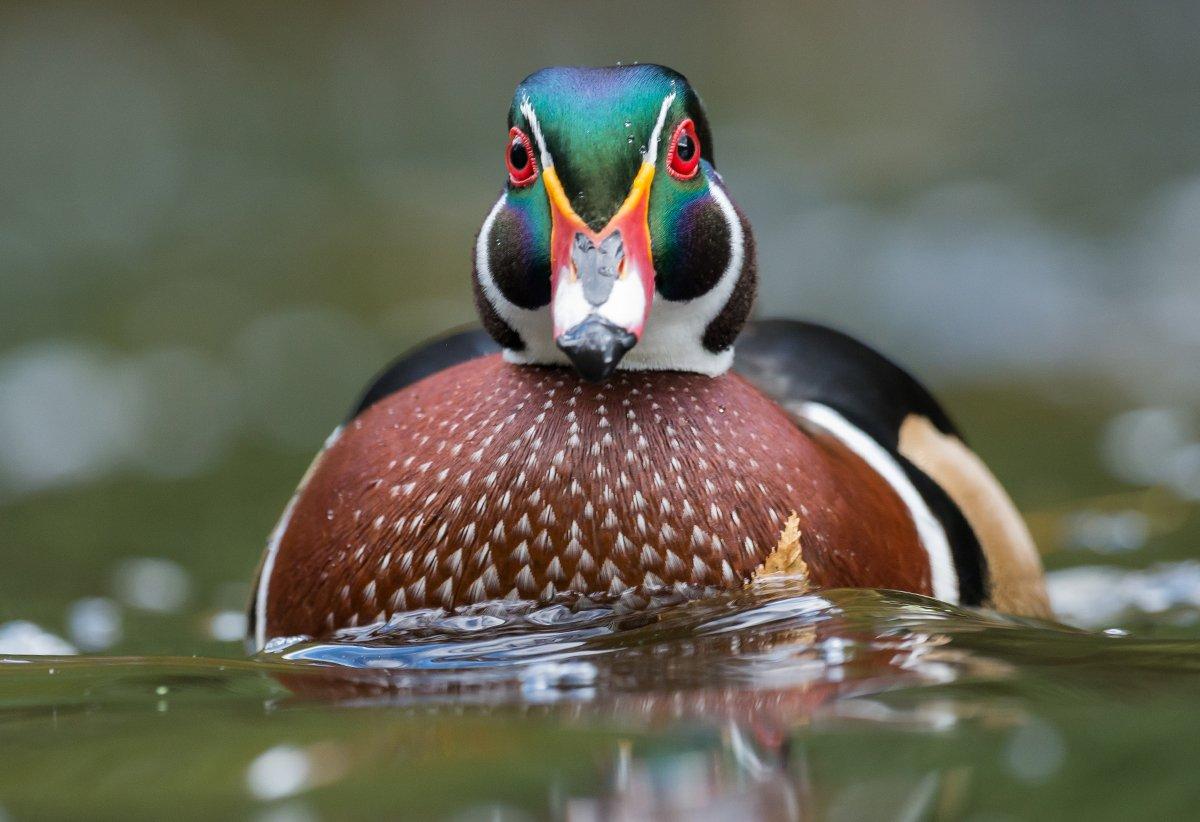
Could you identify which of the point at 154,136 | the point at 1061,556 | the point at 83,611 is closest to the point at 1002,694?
the point at 1061,556

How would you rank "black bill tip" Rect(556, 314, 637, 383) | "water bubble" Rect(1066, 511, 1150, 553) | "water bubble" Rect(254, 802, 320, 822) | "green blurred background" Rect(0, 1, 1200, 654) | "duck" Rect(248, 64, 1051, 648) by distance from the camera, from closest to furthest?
"water bubble" Rect(254, 802, 320, 822) < "black bill tip" Rect(556, 314, 637, 383) < "duck" Rect(248, 64, 1051, 648) < "water bubble" Rect(1066, 511, 1150, 553) < "green blurred background" Rect(0, 1, 1200, 654)

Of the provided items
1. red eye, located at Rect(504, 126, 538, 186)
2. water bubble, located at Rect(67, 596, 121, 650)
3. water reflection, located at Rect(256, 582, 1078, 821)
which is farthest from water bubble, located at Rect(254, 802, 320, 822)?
water bubble, located at Rect(67, 596, 121, 650)

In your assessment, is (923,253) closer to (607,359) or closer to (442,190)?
(442,190)

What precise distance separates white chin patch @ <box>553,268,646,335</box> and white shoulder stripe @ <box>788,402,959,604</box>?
0.77 metres

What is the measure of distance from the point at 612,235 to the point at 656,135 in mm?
192

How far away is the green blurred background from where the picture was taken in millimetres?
4777

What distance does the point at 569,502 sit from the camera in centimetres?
217

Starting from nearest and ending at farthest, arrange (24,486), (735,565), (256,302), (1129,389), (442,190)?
(735,565), (24,486), (1129,389), (256,302), (442,190)

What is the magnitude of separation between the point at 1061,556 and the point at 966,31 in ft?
18.3

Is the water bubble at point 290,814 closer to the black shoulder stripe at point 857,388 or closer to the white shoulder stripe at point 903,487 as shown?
the white shoulder stripe at point 903,487

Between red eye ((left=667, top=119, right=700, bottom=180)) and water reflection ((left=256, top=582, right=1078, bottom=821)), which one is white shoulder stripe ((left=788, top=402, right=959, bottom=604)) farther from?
red eye ((left=667, top=119, right=700, bottom=180))

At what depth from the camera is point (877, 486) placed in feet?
8.48

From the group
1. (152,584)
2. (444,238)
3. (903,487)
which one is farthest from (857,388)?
(444,238)

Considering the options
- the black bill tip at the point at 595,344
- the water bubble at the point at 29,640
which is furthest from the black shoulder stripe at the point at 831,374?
the water bubble at the point at 29,640
